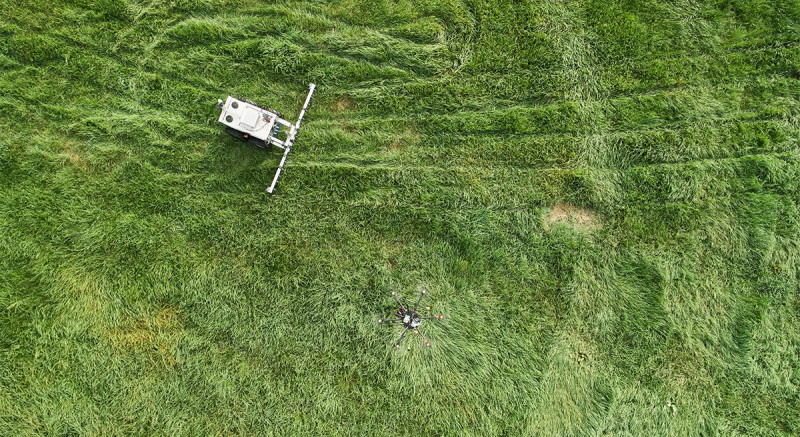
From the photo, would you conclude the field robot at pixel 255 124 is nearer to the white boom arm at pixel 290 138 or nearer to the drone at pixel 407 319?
the white boom arm at pixel 290 138

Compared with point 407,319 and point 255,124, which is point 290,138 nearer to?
point 255,124

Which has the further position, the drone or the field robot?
the drone

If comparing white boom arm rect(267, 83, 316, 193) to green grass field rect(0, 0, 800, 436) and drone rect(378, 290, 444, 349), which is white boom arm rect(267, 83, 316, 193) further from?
drone rect(378, 290, 444, 349)

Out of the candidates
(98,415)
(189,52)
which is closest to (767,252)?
(189,52)

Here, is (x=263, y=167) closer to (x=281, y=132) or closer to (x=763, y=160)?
(x=281, y=132)

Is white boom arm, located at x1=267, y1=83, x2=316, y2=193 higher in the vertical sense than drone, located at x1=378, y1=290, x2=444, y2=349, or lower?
higher

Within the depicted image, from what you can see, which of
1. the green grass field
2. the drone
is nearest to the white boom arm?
the green grass field

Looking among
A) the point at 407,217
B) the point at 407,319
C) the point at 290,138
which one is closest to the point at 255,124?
the point at 290,138
